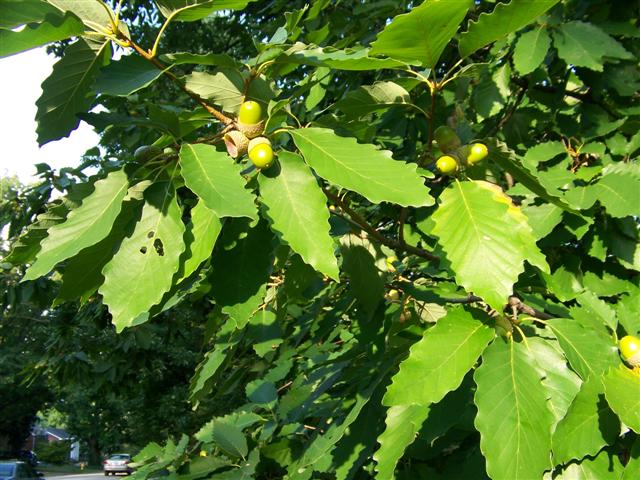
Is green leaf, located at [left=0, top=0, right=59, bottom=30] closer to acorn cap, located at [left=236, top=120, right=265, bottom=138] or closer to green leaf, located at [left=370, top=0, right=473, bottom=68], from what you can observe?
acorn cap, located at [left=236, top=120, right=265, bottom=138]

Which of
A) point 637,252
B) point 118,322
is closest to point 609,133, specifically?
point 637,252

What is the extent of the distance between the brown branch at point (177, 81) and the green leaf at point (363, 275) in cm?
50

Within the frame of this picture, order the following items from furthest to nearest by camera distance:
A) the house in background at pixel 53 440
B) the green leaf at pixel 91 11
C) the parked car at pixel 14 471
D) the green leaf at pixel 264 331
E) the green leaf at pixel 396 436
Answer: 1. the house in background at pixel 53 440
2. the parked car at pixel 14 471
3. the green leaf at pixel 264 331
4. the green leaf at pixel 396 436
5. the green leaf at pixel 91 11

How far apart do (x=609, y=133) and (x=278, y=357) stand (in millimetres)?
1679

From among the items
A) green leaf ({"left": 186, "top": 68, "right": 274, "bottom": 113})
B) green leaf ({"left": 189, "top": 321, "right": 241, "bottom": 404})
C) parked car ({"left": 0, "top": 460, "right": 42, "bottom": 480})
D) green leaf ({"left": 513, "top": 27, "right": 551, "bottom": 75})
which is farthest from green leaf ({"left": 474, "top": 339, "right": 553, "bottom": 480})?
parked car ({"left": 0, "top": 460, "right": 42, "bottom": 480})

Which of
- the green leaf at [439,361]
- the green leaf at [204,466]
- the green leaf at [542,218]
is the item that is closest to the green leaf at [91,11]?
the green leaf at [439,361]

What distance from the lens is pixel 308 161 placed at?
44.6 inches

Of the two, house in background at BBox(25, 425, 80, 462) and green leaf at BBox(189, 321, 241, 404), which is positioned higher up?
green leaf at BBox(189, 321, 241, 404)

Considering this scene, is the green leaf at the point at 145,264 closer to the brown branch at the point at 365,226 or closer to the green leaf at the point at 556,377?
the brown branch at the point at 365,226

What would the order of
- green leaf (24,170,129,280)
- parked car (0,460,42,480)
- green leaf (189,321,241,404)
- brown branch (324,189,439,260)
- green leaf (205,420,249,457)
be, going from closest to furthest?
green leaf (24,170,129,280)
brown branch (324,189,439,260)
green leaf (189,321,241,404)
green leaf (205,420,249,457)
parked car (0,460,42,480)

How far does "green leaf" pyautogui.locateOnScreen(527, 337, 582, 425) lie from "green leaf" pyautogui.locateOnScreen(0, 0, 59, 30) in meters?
Answer: 1.09

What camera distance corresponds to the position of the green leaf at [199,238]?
3.59ft

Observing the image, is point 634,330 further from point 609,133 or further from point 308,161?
point 609,133

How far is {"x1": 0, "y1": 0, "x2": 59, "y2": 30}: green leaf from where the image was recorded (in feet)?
3.24
